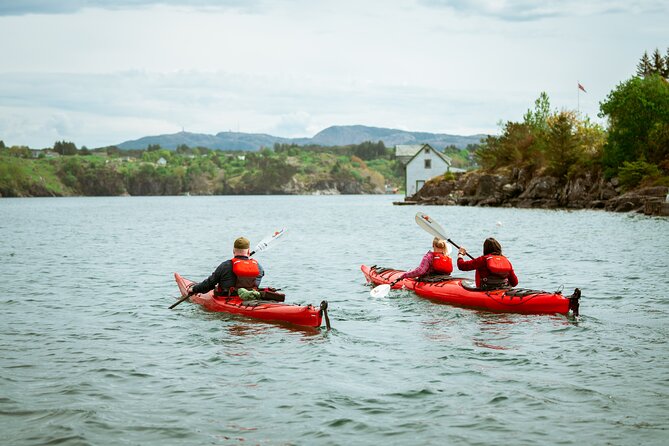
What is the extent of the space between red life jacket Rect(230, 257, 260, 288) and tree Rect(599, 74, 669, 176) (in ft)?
172

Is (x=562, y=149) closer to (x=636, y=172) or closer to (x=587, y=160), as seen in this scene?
(x=587, y=160)

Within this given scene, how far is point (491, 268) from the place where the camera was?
53.6ft

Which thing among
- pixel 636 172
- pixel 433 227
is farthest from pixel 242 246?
pixel 636 172

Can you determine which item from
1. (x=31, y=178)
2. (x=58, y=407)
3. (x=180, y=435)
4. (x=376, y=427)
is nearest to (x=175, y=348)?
(x=58, y=407)

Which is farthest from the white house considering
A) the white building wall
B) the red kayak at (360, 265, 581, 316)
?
the red kayak at (360, 265, 581, 316)

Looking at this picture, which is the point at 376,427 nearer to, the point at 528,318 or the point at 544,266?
the point at 528,318

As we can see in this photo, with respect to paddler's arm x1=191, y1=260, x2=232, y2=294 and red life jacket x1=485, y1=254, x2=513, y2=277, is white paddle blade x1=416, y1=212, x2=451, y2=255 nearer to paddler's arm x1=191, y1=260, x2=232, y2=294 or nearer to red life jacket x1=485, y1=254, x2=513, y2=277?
red life jacket x1=485, y1=254, x2=513, y2=277

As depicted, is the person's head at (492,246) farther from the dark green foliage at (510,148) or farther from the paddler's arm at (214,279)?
the dark green foliage at (510,148)

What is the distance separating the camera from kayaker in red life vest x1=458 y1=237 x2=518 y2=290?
53.2 ft

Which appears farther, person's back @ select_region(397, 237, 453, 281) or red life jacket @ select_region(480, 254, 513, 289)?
person's back @ select_region(397, 237, 453, 281)

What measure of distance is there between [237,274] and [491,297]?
18.4 ft

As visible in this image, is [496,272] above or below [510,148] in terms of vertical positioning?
below

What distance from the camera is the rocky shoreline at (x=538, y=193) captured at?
57.2m

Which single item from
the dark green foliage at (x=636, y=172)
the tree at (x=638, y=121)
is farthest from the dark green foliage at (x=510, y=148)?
the dark green foliage at (x=636, y=172)
